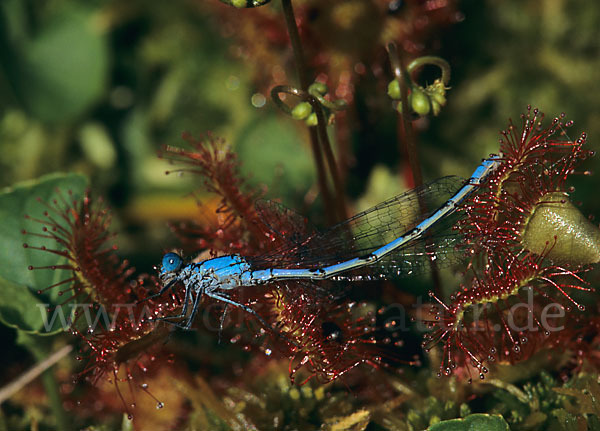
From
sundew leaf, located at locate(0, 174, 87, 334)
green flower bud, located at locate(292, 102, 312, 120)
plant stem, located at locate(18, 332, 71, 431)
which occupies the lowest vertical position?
plant stem, located at locate(18, 332, 71, 431)

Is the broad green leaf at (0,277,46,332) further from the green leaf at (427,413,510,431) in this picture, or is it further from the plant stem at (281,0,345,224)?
the green leaf at (427,413,510,431)

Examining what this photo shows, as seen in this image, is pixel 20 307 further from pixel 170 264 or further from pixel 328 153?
pixel 328 153

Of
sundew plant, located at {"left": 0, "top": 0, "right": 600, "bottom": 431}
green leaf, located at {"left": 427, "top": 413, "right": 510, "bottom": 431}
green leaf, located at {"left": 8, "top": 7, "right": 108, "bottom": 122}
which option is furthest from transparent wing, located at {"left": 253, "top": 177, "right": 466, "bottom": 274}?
green leaf, located at {"left": 8, "top": 7, "right": 108, "bottom": 122}

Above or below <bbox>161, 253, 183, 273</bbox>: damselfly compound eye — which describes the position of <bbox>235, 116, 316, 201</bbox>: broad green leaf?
above

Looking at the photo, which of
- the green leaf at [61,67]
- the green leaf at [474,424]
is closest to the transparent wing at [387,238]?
the green leaf at [474,424]

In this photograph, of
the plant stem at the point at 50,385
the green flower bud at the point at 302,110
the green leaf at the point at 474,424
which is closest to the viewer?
the green leaf at the point at 474,424

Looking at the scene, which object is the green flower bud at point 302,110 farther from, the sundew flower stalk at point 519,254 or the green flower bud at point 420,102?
the sundew flower stalk at point 519,254

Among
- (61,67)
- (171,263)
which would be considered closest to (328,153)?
(171,263)
